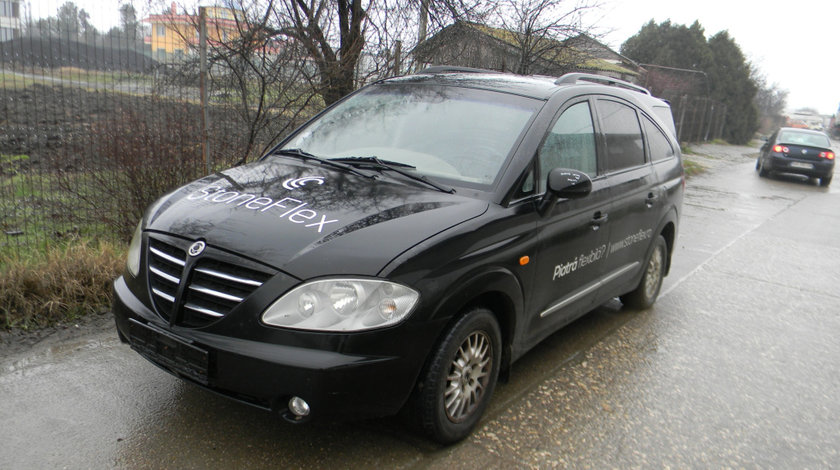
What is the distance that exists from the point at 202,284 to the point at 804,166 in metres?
20.1

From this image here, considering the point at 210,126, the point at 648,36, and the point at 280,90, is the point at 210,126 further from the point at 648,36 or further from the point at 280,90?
the point at 648,36

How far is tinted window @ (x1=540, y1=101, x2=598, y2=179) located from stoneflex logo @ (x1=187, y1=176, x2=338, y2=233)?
133 cm

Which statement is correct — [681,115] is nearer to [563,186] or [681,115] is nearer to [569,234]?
[569,234]

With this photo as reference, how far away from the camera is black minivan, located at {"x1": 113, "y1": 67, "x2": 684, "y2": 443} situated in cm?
269

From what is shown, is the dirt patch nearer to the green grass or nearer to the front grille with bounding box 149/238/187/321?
the front grille with bounding box 149/238/187/321

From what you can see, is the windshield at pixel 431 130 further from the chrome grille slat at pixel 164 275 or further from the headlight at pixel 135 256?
the chrome grille slat at pixel 164 275

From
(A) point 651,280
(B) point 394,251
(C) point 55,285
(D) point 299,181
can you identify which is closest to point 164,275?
(D) point 299,181

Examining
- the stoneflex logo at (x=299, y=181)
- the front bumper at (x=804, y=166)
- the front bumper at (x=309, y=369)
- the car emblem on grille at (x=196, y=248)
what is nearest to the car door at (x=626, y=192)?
the stoneflex logo at (x=299, y=181)

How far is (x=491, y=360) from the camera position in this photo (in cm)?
340

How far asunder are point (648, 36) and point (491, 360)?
4564 cm

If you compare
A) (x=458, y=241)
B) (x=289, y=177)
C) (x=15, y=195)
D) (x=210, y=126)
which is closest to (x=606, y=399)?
(x=458, y=241)

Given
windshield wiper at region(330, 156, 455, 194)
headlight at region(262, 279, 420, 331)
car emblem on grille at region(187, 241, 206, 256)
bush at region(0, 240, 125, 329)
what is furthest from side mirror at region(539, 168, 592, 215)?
bush at region(0, 240, 125, 329)

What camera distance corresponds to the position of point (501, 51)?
11.0m

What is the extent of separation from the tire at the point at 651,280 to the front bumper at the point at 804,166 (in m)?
15.8
